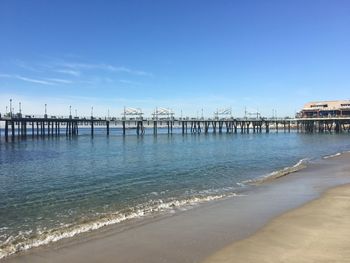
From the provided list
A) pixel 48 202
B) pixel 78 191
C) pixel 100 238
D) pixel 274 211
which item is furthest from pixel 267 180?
pixel 100 238

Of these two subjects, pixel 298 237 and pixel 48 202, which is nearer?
pixel 298 237

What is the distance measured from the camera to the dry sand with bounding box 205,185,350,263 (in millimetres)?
8367

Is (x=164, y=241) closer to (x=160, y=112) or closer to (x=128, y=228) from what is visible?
(x=128, y=228)

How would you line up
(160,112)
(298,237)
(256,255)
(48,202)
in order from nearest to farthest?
(256,255), (298,237), (48,202), (160,112)

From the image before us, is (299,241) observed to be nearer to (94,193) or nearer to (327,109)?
(94,193)

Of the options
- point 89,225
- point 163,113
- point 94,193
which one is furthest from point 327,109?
point 89,225

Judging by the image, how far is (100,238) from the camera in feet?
34.5

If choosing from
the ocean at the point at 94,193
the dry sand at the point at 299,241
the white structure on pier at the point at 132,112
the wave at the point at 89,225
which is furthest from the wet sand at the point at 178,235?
the white structure on pier at the point at 132,112

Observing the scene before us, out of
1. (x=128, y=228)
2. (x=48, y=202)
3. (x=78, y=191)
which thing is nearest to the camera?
(x=128, y=228)

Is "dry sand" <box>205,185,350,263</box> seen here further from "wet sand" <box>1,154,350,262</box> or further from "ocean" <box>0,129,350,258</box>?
"ocean" <box>0,129,350,258</box>

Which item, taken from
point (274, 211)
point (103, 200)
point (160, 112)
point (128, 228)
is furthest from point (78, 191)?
point (160, 112)

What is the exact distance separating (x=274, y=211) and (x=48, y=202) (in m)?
8.82

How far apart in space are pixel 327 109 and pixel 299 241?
142839mm

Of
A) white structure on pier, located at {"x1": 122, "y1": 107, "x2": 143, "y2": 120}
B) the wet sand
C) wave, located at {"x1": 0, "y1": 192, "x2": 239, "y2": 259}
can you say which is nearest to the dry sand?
the wet sand
